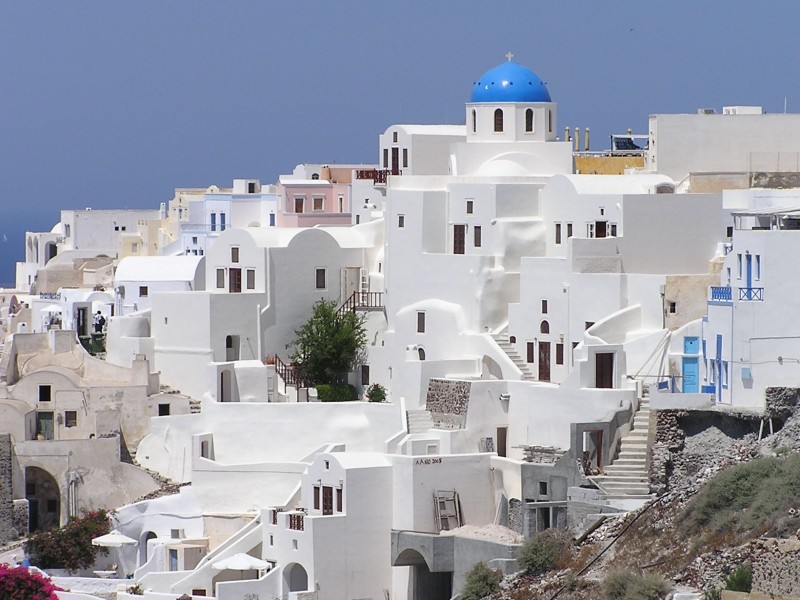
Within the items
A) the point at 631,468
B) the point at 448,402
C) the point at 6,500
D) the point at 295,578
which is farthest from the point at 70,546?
the point at 631,468

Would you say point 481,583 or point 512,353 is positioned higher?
point 512,353

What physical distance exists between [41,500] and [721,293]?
2107 centimetres

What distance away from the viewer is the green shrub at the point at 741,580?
4006 cm

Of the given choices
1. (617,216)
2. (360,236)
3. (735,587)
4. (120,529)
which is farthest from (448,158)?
(735,587)

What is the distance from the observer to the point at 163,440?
6259cm

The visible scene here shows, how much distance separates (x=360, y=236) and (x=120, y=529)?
11669 millimetres

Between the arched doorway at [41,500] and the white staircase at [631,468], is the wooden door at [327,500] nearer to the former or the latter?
the white staircase at [631,468]

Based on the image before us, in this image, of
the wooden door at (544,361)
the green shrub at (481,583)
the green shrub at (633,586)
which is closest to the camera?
the green shrub at (633,586)

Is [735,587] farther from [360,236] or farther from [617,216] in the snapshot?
[360,236]

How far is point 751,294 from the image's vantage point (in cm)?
5194

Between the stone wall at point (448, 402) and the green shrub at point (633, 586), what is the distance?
13.1 metres

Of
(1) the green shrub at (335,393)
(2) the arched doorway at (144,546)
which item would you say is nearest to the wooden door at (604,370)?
(1) the green shrub at (335,393)

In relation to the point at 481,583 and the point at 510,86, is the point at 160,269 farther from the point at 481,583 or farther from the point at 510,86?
the point at 481,583

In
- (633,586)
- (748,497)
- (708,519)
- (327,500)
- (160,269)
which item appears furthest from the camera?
(160,269)
